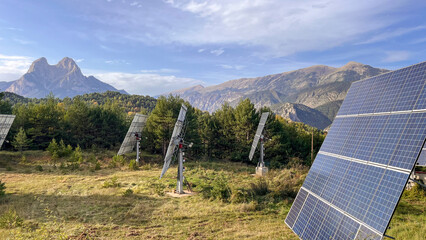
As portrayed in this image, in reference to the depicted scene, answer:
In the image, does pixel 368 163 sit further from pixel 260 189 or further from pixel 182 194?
pixel 182 194

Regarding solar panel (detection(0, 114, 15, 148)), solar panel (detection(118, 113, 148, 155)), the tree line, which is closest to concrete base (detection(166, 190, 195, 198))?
solar panel (detection(118, 113, 148, 155))

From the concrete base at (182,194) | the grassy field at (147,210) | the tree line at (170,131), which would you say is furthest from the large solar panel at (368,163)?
the tree line at (170,131)

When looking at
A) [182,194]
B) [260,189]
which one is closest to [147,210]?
[182,194]

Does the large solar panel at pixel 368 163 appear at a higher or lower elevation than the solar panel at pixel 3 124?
higher

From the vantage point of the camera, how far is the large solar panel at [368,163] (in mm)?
5875

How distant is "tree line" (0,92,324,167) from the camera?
133ft

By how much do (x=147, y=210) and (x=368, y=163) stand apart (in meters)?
11.3

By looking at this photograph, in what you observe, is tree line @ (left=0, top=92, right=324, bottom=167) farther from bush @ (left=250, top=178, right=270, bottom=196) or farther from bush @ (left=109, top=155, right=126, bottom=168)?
bush @ (left=250, top=178, right=270, bottom=196)

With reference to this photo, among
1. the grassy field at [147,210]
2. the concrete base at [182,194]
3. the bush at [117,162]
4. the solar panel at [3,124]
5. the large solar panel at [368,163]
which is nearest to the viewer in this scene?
the large solar panel at [368,163]

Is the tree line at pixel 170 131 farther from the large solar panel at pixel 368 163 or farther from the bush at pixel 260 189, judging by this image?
the large solar panel at pixel 368 163

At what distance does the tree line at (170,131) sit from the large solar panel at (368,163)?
29041mm

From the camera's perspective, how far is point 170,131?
3978 cm

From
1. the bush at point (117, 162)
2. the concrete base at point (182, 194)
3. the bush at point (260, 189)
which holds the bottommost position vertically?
the bush at point (117, 162)

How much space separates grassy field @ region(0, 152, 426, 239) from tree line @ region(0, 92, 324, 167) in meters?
19.4
